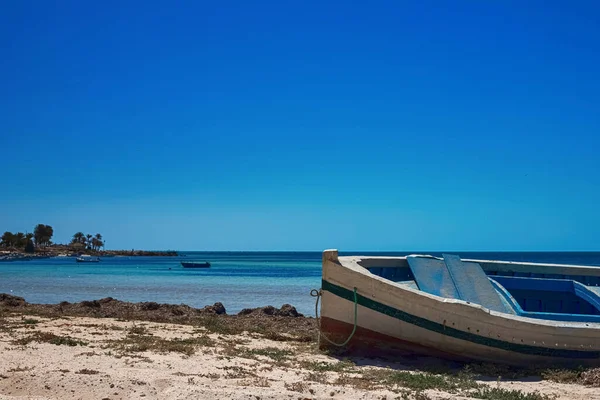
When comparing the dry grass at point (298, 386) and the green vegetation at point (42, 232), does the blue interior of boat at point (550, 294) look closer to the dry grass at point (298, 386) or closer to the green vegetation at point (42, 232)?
the dry grass at point (298, 386)

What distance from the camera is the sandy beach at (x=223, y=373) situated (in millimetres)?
5695

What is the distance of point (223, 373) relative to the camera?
21.8 ft

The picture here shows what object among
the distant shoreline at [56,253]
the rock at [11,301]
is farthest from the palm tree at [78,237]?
the rock at [11,301]

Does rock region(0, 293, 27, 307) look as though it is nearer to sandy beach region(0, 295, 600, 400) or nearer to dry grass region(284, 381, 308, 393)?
sandy beach region(0, 295, 600, 400)

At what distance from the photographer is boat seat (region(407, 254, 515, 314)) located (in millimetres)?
9031

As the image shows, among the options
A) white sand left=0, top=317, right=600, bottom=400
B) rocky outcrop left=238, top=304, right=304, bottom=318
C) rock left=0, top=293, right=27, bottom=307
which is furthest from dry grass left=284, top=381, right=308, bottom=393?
rock left=0, top=293, right=27, bottom=307

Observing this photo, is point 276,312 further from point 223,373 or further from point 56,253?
point 56,253

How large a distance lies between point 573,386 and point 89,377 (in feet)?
18.3

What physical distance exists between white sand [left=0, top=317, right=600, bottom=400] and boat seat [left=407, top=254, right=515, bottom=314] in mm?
2180

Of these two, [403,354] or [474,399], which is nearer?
[474,399]

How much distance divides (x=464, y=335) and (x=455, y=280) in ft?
7.73

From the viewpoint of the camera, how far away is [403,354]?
7.72 m

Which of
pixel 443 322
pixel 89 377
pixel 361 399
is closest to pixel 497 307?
pixel 443 322

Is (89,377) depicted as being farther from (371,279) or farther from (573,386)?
(573,386)
